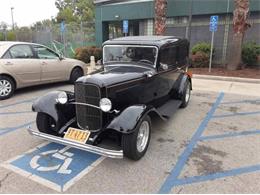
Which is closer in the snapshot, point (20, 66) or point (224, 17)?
point (20, 66)

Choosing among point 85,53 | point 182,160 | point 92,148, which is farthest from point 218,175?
point 85,53

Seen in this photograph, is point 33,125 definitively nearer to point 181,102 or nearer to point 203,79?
point 181,102

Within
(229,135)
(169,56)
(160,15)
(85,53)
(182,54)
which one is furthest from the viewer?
(85,53)

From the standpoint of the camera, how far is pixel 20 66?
7.29 m

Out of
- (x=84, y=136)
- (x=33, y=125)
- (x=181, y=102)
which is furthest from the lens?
(x=181, y=102)

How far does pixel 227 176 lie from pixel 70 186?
2141mm

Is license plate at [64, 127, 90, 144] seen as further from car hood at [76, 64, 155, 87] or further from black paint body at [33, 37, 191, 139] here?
car hood at [76, 64, 155, 87]

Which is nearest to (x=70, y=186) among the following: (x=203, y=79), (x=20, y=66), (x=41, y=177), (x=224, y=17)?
(x=41, y=177)

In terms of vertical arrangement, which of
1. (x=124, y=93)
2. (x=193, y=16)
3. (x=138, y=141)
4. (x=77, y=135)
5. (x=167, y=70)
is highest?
(x=193, y=16)

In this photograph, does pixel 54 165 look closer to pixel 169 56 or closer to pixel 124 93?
pixel 124 93

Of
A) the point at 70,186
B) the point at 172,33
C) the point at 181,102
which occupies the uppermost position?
the point at 172,33

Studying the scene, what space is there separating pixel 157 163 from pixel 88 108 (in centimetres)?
137

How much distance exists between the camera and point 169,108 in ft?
17.4

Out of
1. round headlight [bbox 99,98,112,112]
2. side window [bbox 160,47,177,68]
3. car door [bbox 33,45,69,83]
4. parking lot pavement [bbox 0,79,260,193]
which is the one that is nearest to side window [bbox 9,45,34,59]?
car door [bbox 33,45,69,83]
